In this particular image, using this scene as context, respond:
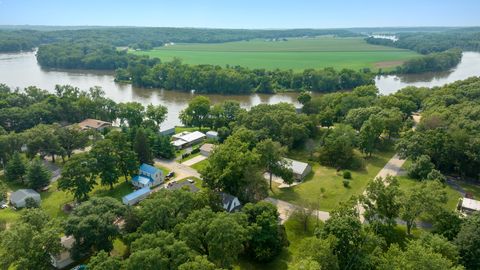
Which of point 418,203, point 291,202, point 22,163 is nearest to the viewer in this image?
point 418,203

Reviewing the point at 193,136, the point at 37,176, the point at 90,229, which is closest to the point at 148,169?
the point at 37,176

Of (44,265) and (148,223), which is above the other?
(148,223)

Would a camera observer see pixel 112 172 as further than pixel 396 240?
Yes

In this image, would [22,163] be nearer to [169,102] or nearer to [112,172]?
[112,172]

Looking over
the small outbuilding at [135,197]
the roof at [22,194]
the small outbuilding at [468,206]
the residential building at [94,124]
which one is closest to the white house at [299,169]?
the small outbuilding at [468,206]

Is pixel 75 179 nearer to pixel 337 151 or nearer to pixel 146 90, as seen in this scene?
pixel 337 151

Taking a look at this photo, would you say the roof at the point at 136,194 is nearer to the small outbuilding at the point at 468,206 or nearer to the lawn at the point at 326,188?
the lawn at the point at 326,188

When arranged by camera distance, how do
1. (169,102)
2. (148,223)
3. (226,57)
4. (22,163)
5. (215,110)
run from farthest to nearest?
1. (226,57)
2. (169,102)
3. (215,110)
4. (22,163)
5. (148,223)

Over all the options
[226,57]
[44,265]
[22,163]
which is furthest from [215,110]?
[226,57]
